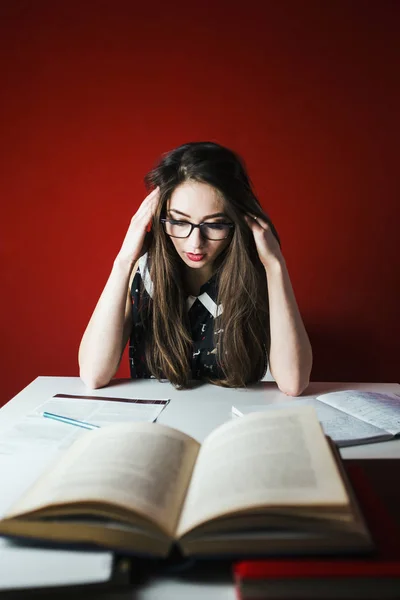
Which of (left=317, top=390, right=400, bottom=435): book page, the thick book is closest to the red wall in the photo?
(left=317, top=390, right=400, bottom=435): book page

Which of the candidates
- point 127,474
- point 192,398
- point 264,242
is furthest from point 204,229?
point 127,474

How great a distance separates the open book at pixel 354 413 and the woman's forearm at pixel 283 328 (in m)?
0.13

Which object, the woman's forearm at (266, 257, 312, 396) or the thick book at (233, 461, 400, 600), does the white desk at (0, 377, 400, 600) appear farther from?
the thick book at (233, 461, 400, 600)

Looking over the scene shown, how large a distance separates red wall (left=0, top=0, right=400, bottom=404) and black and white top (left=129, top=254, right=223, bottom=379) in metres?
0.88

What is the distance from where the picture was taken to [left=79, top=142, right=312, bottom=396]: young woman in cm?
146

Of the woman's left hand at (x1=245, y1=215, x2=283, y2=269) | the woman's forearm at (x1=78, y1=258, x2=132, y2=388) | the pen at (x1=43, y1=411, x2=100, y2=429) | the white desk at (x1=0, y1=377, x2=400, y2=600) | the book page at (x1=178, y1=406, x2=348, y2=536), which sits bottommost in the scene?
the white desk at (x1=0, y1=377, x2=400, y2=600)

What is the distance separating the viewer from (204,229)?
4.77ft

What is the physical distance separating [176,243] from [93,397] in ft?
1.49

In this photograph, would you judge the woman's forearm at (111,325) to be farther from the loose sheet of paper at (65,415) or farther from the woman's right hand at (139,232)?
the loose sheet of paper at (65,415)

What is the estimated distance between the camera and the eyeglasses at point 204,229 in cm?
145

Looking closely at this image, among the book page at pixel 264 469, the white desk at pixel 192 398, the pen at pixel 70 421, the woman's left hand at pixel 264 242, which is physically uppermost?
the woman's left hand at pixel 264 242

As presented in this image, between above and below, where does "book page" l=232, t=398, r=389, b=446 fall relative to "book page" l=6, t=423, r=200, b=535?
below

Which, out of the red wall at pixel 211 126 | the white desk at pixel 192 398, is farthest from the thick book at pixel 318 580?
the red wall at pixel 211 126

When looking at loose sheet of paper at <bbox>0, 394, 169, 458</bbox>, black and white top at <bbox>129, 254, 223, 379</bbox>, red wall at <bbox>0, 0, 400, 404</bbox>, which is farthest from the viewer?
red wall at <bbox>0, 0, 400, 404</bbox>
